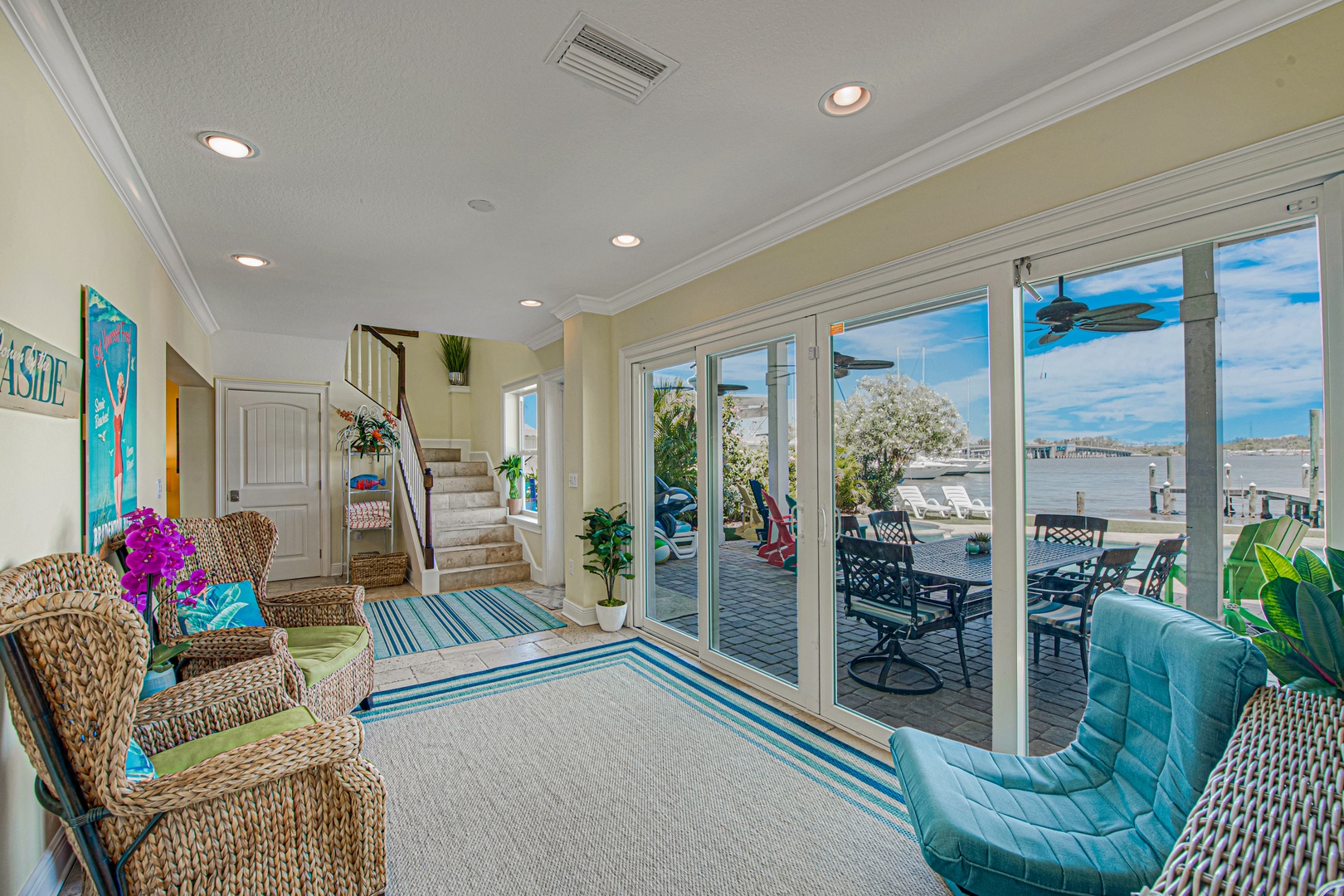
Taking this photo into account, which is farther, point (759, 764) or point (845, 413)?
point (845, 413)

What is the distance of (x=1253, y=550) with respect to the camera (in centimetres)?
163

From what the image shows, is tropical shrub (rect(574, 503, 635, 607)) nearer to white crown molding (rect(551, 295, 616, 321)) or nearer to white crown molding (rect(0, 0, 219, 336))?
white crown molding (rect(551, 295, 616, 321))

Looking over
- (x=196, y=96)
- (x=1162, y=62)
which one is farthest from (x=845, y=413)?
(x=196, y=96)

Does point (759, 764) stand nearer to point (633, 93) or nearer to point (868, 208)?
Result: point (868, 208)

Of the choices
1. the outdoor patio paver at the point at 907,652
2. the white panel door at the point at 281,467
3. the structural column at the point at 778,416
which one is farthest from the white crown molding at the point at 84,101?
the outdoor patio paver at the point at 907,652

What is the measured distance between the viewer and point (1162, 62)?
1.73m

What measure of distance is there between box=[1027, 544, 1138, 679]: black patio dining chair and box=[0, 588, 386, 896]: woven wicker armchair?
86.7 inches

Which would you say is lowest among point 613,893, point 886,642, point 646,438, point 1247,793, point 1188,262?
point 613,893

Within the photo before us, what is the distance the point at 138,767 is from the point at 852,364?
2.82 meters

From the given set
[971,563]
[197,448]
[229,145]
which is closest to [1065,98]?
[971,563]

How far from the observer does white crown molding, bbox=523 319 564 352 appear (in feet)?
17.8

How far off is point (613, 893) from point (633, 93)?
254cm

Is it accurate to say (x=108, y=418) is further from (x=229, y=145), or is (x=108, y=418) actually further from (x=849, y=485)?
(x=849, y=485)

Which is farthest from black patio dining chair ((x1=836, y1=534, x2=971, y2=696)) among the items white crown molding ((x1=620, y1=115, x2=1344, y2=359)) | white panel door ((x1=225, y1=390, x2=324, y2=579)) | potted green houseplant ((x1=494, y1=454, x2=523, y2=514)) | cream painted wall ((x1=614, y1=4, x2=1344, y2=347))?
white panel door ((x1=225, y1=390, x2=324, y2=579))
